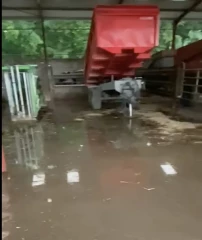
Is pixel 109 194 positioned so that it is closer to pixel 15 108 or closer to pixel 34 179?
pixel 34 179

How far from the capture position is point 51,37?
10.1m

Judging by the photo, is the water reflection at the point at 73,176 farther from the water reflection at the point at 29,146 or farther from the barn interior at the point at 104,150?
the water reflection at the point at 29,146

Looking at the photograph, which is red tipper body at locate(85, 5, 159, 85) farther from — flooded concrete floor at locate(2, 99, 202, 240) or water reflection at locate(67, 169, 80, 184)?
water reflection at locate(67, 169, 80, 184)

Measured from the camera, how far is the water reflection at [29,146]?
2.87 m

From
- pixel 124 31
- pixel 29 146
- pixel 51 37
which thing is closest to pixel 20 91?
pixel 29 146

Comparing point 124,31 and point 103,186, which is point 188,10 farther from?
point 103,186

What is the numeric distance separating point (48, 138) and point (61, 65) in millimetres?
6511

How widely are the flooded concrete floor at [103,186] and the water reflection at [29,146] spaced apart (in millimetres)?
11

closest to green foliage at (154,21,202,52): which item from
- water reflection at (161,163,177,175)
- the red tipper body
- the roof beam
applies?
the roof beam

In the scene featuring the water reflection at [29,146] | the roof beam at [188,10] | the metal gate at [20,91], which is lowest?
the water reflection at [29,146]

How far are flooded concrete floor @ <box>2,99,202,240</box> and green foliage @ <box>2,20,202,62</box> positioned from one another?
6.83m

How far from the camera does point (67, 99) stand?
325 inches

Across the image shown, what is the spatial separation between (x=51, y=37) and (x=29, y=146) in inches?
294

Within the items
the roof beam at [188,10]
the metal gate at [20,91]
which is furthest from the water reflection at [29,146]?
→ the roof beam at [188,10]
